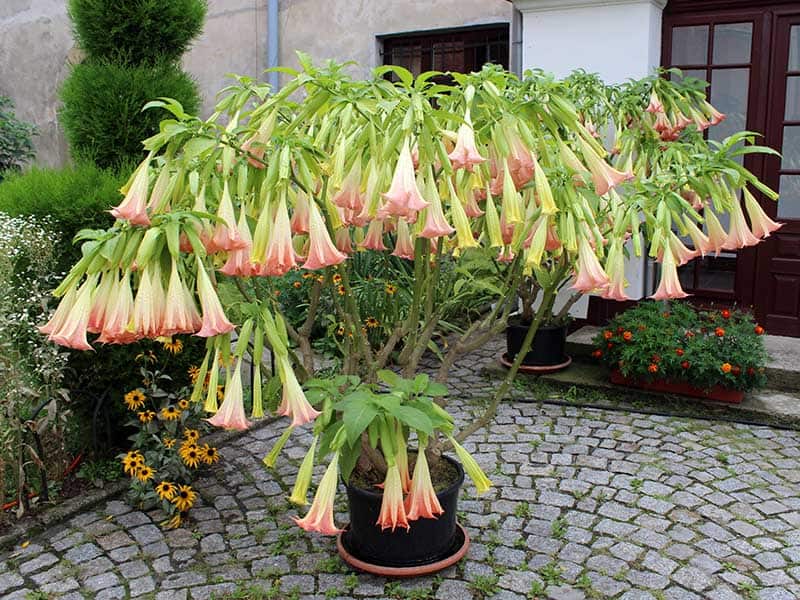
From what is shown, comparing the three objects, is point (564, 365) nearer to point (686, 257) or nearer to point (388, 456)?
point (686, 257)

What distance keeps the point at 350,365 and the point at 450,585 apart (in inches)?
43.4

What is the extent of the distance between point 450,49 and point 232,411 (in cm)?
721

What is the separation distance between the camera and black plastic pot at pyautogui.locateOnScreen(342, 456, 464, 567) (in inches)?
138

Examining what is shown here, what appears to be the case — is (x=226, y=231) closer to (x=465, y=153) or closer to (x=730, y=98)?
(x=465, y=153)

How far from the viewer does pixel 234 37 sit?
10.3 m

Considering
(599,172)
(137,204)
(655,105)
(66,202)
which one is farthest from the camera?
(655,105)

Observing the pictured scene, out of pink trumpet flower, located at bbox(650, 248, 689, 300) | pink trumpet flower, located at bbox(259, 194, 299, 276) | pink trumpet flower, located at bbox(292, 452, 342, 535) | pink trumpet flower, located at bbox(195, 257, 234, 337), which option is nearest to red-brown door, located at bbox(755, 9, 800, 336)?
pink trumpet flower, located at bbox(650, 248, 689, 300)

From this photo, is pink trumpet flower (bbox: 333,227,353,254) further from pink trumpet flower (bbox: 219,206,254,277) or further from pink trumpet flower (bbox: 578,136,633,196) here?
pink trumpet flower (bbox: 578,136,633,196)

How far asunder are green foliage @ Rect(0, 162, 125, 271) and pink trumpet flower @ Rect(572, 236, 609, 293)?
8.84 ft

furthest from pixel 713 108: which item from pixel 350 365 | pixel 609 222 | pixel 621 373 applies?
pixel 350 365

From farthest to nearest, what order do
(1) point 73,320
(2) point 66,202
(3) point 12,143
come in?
(3) point 12,143, (2) point 66,202, (1) point 73,320

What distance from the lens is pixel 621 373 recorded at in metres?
6.06

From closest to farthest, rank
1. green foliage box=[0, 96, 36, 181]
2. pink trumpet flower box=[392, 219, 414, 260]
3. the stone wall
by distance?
pink trumpet flower box=[392, 219, 414, 260] → the stone wall → green foliage box=[0, 96, 36, 181]

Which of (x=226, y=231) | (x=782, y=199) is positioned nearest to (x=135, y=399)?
(x=226, y=231)
